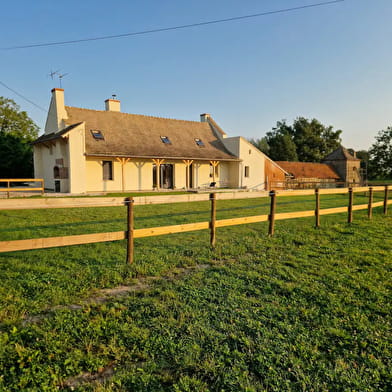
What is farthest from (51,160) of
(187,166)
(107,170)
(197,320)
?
(197,320)

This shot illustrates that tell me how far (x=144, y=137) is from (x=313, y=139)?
38.2 metres

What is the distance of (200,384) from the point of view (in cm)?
206

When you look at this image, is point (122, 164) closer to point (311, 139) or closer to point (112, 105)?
point (112, 105)

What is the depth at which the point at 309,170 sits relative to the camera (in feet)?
114

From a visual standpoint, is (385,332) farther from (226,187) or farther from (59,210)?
(226,187)

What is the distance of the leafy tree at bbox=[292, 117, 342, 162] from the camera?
168ft

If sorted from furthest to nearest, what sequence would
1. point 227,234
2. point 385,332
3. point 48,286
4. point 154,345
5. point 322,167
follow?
1. point 322,167
2. point 227,234
3. point 48,286
4. point 385,332
5. point 154,345

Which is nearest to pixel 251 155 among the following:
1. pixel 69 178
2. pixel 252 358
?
pixel 69 178

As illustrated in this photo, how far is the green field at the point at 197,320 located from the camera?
2145 millimetres

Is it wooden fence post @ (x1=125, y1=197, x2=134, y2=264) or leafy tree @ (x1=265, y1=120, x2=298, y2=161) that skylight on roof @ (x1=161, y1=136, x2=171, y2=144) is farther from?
leafy tree @ (x1=265, y1=120, x2=298, y2=161)

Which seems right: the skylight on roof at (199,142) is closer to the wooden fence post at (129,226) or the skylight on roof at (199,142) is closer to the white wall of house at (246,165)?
the white wall of house at (246,165)

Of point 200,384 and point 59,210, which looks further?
point 59,210

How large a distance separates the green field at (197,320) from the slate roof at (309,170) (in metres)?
28.7

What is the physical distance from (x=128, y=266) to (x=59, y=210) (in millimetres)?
7564
